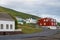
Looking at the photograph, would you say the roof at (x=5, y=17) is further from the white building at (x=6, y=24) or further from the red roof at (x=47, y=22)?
the red roof at (x=47, y=22)

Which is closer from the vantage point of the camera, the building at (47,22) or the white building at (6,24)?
the white building at (6,24)

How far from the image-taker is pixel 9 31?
2530 inches

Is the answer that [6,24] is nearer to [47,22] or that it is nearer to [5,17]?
[5,17]

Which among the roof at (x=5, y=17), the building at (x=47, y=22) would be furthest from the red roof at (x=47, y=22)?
the roof at (x=5, y=17)

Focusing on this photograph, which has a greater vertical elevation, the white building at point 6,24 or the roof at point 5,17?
the roof at point 5,17

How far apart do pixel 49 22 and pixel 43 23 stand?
3.39 meters

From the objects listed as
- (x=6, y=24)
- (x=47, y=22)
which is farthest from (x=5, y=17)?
(x=47, y=22)

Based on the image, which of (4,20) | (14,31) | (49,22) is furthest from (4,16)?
(49,22)

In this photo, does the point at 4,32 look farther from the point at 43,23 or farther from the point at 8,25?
the point at 43,23

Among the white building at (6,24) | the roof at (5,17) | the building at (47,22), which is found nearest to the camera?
the white building at (6,24)

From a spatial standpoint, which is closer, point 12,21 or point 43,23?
point 12,21

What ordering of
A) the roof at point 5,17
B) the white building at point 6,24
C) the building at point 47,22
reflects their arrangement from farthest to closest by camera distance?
the building at point 47,22 < the roof at point 5,17 < the white building at point 6,24

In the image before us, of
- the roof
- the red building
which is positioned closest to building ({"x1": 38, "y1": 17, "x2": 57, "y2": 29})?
the red building

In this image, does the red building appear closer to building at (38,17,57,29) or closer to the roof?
building at (38,17,57,29)
